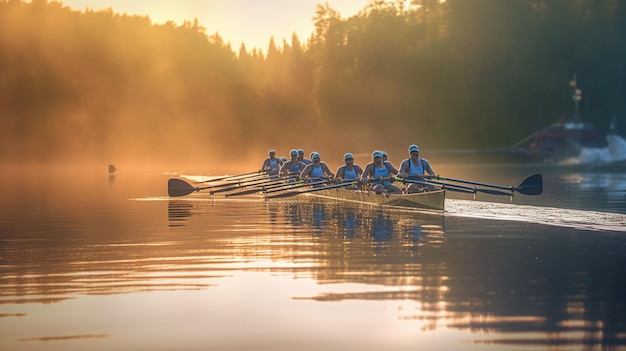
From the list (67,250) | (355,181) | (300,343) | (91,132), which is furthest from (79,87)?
(300,343)

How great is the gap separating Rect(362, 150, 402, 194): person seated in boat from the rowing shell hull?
340 millimetres

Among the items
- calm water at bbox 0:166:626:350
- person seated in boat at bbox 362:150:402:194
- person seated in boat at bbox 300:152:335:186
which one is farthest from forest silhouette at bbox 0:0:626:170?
calm water at bbox 0:166:626:350

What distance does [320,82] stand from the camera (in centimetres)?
12125

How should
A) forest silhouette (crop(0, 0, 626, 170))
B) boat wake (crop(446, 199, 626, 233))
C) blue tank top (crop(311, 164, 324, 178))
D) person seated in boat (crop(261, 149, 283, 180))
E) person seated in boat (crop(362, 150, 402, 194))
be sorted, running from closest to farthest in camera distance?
boat wake (crop(446, 199, 626, 233)) → person seated in boat (crop(362, 150, 402, 194)) → blue tank top (crop(311, 164, 324, 178)) → person seated in boat (crop(261, 149, 283, 180)) → forest silhouette (crop(0, 0, 626, 170))

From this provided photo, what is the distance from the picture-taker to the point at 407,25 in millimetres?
112250

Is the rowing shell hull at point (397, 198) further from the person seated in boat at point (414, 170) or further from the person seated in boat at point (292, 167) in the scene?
the person seated in boat at point (292, 167)

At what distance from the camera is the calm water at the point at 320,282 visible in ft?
37.2

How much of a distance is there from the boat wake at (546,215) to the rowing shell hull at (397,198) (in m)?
0.68

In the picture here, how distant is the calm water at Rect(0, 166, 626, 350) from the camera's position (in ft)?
37.2

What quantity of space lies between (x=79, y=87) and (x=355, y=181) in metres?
133

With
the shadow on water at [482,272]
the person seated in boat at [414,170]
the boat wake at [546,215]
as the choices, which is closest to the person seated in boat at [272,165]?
the boat wake at [546,215]

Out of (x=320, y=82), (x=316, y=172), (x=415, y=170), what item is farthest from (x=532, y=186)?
(x=320, y=82)

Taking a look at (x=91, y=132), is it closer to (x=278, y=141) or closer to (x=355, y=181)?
(x=278, y=141)

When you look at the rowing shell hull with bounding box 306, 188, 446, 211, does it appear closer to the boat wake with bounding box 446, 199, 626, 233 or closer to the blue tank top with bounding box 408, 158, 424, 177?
the boat wake with bounding box 446, 199, 626, 233
